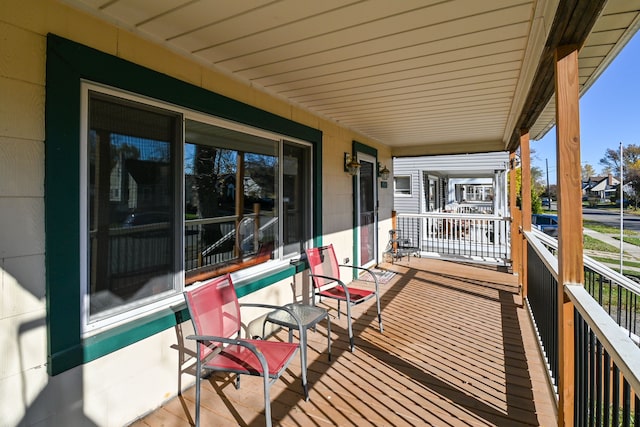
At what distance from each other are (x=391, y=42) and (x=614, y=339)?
1.89 metres

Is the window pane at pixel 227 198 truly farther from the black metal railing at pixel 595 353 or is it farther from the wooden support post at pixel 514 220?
the wooden support post at pixel 514 220

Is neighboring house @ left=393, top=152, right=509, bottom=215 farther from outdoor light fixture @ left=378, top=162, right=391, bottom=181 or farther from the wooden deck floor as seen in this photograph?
the wooden deck floor

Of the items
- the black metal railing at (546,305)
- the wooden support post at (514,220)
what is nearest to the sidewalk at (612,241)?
the wooden support post at (514,220)

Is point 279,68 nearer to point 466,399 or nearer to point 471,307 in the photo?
point 466,399

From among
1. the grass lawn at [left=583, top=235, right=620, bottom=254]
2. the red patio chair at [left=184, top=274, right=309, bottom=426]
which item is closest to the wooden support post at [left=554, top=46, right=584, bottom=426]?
the red patio chair at [left=184, top=274, right=309, bottom=426]

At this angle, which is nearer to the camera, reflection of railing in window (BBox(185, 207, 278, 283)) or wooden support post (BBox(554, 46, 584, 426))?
wooden support post (BBox(554, 46, 584, 426))

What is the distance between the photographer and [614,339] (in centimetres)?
113

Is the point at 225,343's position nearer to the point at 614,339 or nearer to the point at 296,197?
the point at 614,339

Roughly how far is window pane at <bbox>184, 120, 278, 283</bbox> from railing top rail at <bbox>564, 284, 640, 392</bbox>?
234 centimetres

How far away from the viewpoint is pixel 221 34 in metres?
1.97

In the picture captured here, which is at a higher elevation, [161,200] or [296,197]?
[296,197]

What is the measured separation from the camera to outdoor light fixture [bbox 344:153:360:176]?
15.2 ft

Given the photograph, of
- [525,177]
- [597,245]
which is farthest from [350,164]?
[597,245]

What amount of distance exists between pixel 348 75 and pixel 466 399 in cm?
254
